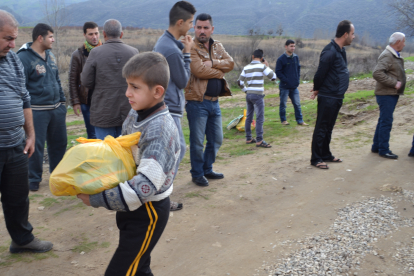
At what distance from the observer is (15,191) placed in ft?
10.2

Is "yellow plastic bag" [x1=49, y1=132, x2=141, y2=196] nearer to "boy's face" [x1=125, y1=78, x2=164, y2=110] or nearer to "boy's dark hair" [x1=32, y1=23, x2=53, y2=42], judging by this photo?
"boy's face" [x1=125, y1=78, x2=164, y2=110]

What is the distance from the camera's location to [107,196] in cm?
184

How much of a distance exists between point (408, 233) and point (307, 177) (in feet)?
6.52

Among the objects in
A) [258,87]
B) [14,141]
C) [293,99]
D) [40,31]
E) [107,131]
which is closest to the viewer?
[14,141]

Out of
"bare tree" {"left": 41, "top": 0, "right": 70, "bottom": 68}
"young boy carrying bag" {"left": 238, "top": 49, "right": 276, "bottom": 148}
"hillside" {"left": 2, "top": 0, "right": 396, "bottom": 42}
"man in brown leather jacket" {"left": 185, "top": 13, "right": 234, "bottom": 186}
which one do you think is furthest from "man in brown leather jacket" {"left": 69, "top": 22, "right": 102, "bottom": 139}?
"hillside" {"left": 2, "top": 0, "right": 396, "bottom": 42}

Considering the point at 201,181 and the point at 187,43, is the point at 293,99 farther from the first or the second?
the point at 187,43

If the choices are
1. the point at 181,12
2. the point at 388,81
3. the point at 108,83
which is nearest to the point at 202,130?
the point at 108,83

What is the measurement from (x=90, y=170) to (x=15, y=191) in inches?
69.4

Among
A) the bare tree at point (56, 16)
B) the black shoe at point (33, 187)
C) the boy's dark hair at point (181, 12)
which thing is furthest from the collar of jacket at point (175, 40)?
the bare tree at point (56, 16)

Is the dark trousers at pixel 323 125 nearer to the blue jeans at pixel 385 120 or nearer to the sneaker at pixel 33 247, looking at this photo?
the blue jeans at pixel 385 120

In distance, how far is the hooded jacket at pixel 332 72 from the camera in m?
5.55

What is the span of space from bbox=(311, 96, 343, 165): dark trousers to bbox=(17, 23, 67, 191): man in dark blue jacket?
4311 millimetres

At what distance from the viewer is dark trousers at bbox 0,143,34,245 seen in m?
3.01

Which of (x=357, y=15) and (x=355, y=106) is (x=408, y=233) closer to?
(x=355, y=106)
